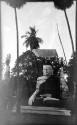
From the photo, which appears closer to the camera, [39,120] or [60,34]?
[39,120]

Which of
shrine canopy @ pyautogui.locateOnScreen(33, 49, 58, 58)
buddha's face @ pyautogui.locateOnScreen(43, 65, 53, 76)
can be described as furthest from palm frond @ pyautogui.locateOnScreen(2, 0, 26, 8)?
buddha's face @ pyautogui.locateOnScreen(43, 65, 53, 76)

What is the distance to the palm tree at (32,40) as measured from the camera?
5.90 ft

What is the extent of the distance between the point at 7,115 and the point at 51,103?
1.48 feet

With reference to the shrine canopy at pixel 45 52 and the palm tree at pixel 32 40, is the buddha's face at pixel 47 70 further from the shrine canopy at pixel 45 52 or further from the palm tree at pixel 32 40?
the palm tree at pixel 32 40

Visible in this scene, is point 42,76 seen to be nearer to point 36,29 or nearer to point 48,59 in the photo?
point 48,59

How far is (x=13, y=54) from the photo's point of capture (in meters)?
1.84

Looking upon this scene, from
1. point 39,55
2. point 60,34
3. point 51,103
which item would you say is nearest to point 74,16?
point 60,34

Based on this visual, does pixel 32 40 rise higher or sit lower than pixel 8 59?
higher

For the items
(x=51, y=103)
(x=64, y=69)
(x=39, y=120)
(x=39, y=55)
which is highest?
(x=39, y=55)

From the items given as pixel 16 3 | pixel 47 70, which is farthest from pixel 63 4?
pixel 47 70

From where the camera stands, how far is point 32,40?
1794mm

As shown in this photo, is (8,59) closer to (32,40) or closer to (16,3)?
(32,40)

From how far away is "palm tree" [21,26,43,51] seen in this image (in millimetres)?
1797

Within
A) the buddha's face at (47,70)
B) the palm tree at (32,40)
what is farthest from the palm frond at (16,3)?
the buddha's face at (47,70)
